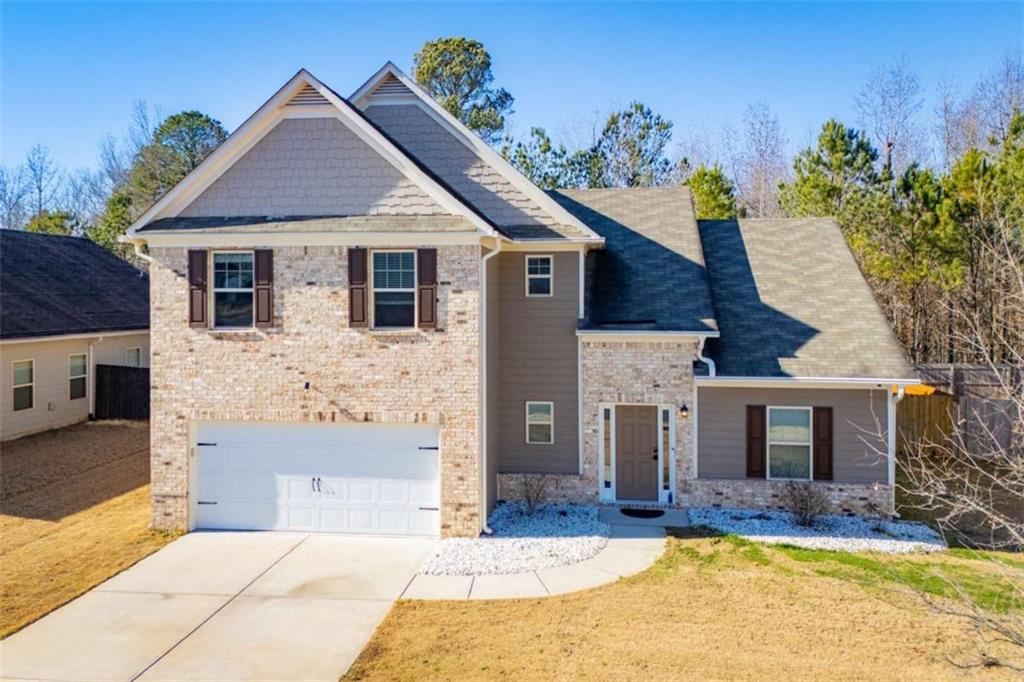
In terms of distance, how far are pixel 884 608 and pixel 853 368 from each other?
5304 millimetres

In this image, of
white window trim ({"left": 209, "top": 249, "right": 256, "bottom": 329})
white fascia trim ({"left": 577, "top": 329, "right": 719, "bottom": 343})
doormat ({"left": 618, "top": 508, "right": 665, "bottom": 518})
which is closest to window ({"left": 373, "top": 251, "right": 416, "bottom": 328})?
white window trim ({"left": 209, "top": 249, "right": 256, "bottom": 329})

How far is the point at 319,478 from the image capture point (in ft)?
40.7

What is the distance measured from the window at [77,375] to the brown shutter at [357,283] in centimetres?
1411

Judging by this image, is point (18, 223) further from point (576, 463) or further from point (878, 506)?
point (878, 506)

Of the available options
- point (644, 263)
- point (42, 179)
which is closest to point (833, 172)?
point (644, 263)

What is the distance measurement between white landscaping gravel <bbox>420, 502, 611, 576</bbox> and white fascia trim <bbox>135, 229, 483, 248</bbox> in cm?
515

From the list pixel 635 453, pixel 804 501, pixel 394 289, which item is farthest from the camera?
pixel 635 453

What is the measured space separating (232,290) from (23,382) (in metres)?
11.4

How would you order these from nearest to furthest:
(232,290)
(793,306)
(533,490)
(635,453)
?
(232,290) < (533,490) < (635,453) < (793,306)

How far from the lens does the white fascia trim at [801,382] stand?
1302 centimetres

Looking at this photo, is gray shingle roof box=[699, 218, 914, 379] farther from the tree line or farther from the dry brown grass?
the dry brown grass

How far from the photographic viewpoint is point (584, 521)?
42.8 ft

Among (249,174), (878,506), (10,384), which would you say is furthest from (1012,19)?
(10,384)

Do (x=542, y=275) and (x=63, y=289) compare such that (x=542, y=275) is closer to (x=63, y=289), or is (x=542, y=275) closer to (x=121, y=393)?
(x=121, y=393)
